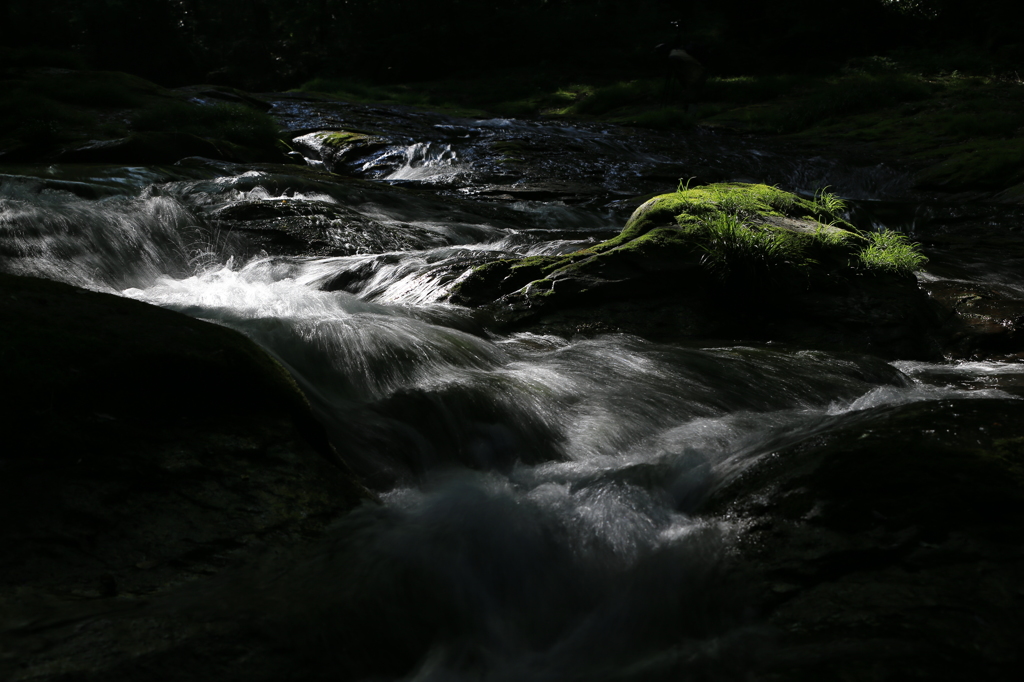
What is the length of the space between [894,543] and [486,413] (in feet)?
6.08

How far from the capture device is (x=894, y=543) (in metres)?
1.95

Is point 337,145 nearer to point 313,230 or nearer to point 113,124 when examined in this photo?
point 113,124

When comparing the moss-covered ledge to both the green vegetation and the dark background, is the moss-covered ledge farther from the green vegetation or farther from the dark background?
the dark background

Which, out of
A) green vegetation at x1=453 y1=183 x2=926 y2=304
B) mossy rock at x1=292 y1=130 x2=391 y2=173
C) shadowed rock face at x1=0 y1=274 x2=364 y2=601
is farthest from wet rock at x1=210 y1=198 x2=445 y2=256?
mossy rock at x1=292 y1=130 x2=391 y2=173

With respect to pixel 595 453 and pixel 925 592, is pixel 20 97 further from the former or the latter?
pixel 925 592

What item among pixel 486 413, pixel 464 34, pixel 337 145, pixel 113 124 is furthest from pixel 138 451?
pixel 464 34

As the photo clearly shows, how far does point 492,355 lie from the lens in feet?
13.2

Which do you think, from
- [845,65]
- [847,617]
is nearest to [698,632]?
[847,617]

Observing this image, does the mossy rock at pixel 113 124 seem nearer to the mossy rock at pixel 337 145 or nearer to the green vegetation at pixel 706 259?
the mossy rock at pixel 337 145

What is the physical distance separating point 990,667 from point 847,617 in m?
0.31

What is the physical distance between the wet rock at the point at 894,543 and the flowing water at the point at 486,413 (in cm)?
14

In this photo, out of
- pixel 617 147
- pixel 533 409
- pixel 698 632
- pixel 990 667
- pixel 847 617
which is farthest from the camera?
pixel 617 147

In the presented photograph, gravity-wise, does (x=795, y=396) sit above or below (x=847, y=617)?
below

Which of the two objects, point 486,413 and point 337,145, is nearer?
point 486,413
